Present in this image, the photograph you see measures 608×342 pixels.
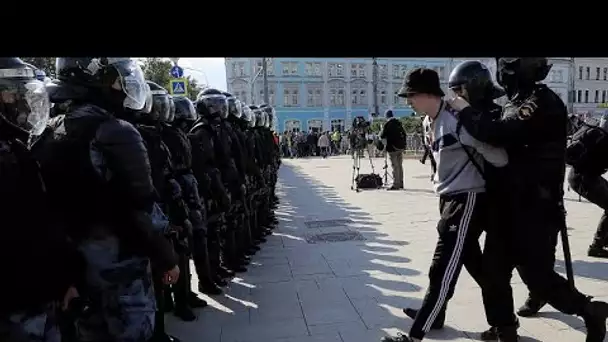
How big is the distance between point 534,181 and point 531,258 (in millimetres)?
492

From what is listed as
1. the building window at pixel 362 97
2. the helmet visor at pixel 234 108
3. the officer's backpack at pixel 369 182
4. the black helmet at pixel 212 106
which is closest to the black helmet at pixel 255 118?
the helmet visor at pixel 234 108

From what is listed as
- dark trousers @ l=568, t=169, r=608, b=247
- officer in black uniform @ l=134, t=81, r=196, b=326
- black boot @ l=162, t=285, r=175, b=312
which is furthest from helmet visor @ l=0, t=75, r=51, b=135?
dark trousers @ l=568, t=169, r=608, b=247

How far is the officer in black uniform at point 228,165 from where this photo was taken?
18.0 feet

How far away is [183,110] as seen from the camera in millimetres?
5102

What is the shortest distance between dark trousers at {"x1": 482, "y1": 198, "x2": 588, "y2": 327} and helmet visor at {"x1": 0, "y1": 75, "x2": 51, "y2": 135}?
278 centimetres

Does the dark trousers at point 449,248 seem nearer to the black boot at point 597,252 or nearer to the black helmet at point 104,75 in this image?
the black helmet at point 104,75

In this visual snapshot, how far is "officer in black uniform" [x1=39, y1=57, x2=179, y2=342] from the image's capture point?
7.73 ft

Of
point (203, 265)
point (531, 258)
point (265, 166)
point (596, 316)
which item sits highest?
point (265, 166)

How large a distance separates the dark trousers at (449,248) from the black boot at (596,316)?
80 centimetres

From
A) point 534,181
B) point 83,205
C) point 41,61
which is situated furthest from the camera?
point 534,181

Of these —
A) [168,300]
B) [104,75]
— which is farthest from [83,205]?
[168,300]

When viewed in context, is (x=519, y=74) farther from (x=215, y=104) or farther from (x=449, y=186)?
(x=215, y=104)

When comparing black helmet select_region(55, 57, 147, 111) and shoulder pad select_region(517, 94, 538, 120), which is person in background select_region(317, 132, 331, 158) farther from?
black helmet select_region(55, 57, 147, 111)
